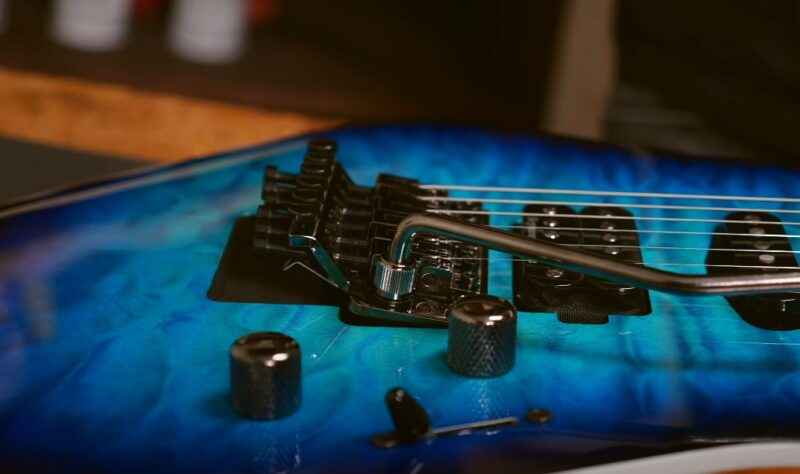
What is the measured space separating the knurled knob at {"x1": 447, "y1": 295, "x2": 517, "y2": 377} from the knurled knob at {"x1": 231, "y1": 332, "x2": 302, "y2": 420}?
0.11m

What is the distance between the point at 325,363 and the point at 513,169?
0.39m

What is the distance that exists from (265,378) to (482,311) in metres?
0.15

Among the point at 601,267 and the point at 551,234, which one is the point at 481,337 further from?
the point at 551,234

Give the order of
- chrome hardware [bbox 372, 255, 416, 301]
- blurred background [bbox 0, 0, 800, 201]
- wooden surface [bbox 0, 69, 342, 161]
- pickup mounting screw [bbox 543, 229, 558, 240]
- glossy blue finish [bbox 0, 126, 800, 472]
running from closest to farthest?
glossy blue finish [bbox 0, 126, 800, 472]
chrome hardware [bbox 372, 255, 416, 301]
pickup mounting screw [bbox 543, 229, 558, 240]
wooden surface [bbox 0, 69, 342, 161]
blurred background [bbox 0, 0, 800, 201]

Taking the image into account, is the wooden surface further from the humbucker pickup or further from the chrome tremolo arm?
the chrome tremolo arm

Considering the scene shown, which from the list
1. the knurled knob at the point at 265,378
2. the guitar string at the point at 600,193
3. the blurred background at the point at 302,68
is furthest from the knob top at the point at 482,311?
the blurred background at the point at 302,68

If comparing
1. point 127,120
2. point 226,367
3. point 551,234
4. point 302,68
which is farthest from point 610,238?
point 302,68

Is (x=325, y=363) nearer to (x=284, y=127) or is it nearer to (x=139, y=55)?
(x=284, y=127)

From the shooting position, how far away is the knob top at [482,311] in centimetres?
61

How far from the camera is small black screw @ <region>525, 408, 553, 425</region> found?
0.58 metres

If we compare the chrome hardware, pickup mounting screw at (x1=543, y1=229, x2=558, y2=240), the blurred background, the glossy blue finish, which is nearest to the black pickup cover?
the glossy blue finish

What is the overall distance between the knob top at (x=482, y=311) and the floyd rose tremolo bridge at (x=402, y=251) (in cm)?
4

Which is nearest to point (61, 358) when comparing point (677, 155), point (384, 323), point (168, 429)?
point (168, 429)

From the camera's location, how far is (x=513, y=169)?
0.95 meters
